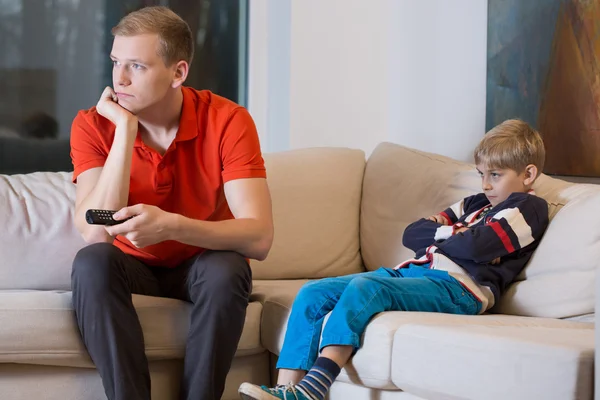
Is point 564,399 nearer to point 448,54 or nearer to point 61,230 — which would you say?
point 61,230

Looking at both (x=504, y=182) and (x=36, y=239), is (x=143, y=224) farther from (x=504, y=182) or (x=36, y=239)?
(x=504, y=182)

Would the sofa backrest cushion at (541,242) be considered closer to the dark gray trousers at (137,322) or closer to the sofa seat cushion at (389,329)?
the sofa seat cushion at (389,329)

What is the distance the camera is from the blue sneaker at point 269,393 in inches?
69.4

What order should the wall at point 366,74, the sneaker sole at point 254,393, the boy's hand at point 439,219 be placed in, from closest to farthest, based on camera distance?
1. the sneaker sole at point 254,393
2. the boy's hand at point 439,219
3. the wall at point 366,74

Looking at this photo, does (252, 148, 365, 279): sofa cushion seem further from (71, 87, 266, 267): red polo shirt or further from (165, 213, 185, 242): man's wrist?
(165, 213, 185, 242): man's wrist

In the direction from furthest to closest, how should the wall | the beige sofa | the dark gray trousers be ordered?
the wall
the dark gray trousers
the beige sofa

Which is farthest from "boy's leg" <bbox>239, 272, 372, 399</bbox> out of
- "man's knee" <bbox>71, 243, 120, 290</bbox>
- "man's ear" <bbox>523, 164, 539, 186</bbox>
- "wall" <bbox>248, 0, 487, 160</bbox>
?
"wall" <bbox>248, 0, 487, 160</bbox>

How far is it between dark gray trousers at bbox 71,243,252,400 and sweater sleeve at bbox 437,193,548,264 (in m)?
0.55

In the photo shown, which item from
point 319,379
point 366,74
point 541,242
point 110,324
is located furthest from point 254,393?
point 366,74

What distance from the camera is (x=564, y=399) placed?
1.44 m

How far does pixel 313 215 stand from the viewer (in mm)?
2834

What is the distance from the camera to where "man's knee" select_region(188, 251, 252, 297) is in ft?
6.38

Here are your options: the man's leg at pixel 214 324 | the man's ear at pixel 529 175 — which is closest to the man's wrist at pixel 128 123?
the man's leg at pixel 214 324

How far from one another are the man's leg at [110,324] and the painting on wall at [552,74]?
4.93 feet
